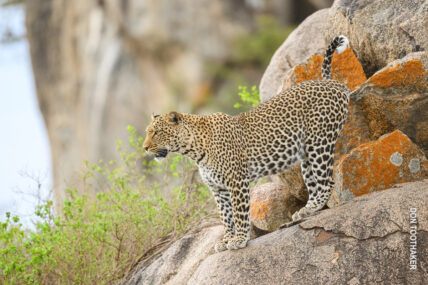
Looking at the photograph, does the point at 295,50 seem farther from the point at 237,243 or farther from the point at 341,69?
the point at 237,243

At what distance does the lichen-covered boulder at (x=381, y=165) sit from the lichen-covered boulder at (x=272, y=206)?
4.93 ft

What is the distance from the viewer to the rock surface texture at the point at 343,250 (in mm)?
7195

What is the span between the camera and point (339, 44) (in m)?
8.74

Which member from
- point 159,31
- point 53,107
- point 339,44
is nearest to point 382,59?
point 339,44

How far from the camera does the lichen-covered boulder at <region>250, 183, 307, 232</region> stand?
9.50 meters

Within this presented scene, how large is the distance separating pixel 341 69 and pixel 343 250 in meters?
3.34

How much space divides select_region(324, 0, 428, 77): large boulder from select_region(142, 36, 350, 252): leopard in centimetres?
96

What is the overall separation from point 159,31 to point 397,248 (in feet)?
72.6

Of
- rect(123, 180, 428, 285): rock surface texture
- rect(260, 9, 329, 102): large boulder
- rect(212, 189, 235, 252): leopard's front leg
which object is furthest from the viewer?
rect(260, 9, 329, 102): large boulder

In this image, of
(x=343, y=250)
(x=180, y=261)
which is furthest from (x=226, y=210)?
(x=343, y=250)

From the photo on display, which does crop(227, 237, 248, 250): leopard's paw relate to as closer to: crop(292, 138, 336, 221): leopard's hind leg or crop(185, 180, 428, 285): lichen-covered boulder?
crop(185, 180, 428, 285): lichen-covered boulder

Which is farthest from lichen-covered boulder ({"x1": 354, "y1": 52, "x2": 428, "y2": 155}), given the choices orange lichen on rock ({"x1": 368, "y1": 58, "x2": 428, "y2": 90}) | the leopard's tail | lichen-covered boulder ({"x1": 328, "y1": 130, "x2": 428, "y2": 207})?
the leopard's tail

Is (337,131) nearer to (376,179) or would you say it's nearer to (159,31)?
(376,179)

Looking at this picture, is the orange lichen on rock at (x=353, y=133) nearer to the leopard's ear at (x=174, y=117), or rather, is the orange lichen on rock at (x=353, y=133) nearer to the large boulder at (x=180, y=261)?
the large boulder at (x=180, y=261)
